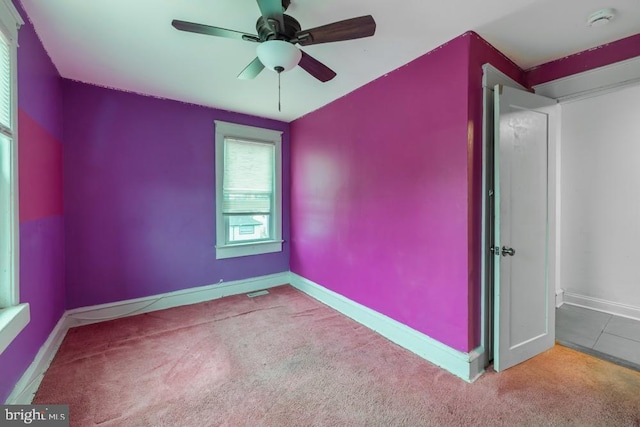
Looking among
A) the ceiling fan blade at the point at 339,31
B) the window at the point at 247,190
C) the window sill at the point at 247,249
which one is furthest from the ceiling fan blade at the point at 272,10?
the window sill at the point at 247,249

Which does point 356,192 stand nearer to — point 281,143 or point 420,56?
point 420,56

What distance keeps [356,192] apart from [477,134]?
1257 millimetres

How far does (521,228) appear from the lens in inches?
83.6

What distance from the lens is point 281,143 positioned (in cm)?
408

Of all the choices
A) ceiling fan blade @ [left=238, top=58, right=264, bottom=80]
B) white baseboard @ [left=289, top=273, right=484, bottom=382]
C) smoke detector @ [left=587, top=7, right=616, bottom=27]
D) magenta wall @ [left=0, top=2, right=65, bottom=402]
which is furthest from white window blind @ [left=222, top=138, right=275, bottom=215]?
smoke detector @ [left=587, top=7, right=616, bottom=27]

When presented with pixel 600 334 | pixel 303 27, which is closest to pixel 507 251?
pixel 600 334

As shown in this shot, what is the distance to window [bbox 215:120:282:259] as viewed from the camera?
11.9 feet

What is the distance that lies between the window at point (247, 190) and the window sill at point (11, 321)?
2.04m

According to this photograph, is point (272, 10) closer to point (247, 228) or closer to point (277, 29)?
point (277, 29)

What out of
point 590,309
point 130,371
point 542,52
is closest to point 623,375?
point 590,309

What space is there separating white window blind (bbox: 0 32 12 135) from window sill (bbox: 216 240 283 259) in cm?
231

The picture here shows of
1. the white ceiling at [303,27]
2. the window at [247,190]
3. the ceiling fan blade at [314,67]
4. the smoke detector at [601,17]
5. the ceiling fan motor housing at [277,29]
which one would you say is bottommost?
the window at [247,190]

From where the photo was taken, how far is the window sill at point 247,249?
3654mm

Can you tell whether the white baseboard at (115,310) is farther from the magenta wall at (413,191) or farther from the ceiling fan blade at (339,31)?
the ceiling fan blade at (339,31)
